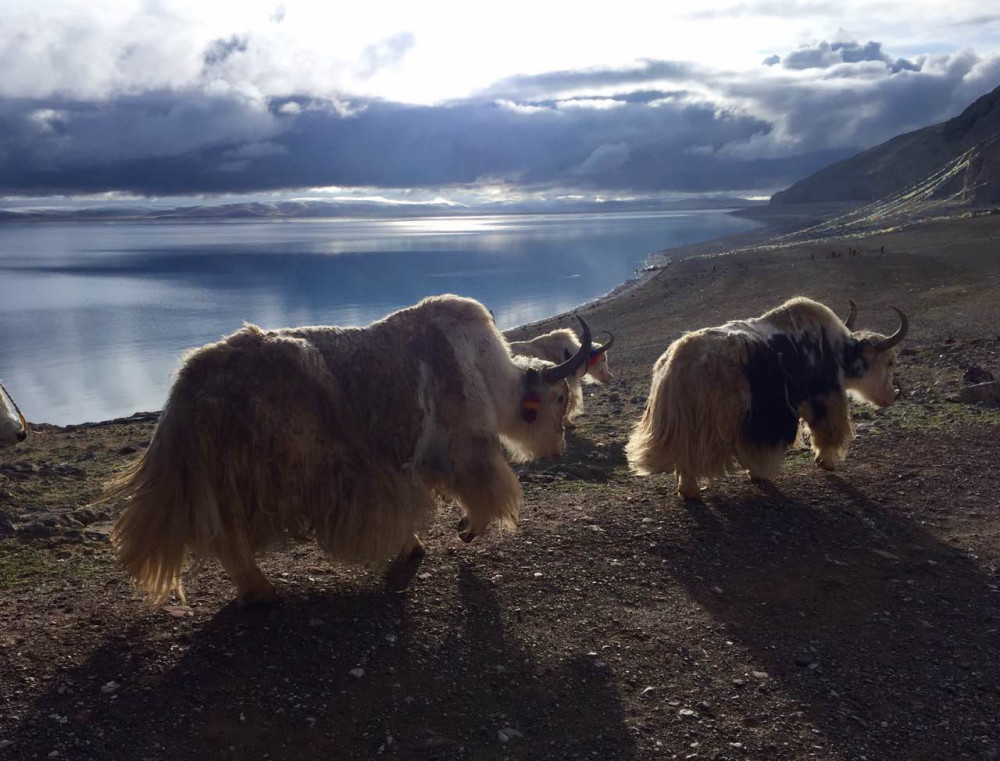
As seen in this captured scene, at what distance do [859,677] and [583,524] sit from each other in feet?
5.91

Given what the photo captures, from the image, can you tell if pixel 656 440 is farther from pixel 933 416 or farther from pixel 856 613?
pixel 933 416

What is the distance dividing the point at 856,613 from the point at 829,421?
2.16 metres

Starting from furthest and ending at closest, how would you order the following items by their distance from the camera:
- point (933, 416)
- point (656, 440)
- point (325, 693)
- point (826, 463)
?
1. point (933, 416)
2. point (826, 463)
3. point (656, 440)
4. point (325, 693)

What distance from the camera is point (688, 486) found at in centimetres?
528

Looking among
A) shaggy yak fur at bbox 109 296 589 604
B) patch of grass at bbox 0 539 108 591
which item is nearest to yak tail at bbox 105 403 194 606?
shaggy yak fur at bbox 109 296 589 604

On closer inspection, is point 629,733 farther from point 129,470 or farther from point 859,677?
point 129,470

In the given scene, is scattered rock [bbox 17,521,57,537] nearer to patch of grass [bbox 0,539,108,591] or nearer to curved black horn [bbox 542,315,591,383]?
patch of grass [bbox 0,539,108,591]

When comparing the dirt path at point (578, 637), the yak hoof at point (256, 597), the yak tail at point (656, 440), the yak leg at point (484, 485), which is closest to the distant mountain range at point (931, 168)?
the yak tail at point (656, 440)

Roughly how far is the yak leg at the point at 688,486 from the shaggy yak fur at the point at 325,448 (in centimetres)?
132

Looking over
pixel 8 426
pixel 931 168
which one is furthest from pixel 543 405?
pixel 931 168

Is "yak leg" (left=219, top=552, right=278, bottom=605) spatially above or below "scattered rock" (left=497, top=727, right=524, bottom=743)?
above

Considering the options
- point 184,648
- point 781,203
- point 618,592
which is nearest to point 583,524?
point 618,592

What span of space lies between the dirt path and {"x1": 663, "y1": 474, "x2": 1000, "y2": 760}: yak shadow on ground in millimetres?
12

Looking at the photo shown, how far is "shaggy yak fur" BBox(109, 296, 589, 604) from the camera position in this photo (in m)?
3.54
